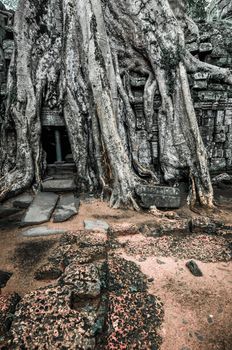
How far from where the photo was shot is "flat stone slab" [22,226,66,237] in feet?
8.25

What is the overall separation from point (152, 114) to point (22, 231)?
292cm

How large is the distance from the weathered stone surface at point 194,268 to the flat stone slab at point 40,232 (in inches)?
54.9

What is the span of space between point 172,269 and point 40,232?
150cm

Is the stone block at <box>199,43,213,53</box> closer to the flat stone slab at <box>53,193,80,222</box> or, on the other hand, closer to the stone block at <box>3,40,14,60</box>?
the stone block at <box>3,40,14,60</box>

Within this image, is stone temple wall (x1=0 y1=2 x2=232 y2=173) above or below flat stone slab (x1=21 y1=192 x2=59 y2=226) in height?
above

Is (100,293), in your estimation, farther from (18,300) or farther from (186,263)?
(186,263)

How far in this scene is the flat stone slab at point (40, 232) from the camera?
2514 mm

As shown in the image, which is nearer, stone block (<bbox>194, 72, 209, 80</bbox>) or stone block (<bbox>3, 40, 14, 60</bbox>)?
stone block (<bbox>194, 72, 209, 80</bbox>)

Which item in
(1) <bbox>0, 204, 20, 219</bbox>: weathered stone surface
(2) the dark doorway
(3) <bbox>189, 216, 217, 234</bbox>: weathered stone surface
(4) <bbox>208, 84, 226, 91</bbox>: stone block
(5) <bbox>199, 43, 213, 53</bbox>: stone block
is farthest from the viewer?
(2) the dark doorway

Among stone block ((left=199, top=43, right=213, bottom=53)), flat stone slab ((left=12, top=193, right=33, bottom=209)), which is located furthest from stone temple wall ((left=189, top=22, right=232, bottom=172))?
flat stone slab ((left=12, top=193, right=33, bottom=209))

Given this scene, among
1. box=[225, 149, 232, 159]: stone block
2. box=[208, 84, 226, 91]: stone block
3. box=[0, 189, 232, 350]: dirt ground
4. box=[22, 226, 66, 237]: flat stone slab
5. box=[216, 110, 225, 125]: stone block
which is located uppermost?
box=[208, 84, 226, 91]: stone block

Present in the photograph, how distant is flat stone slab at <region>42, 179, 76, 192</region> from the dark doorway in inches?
38.4

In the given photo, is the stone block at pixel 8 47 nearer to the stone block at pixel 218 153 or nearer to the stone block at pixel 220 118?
the stone block at pixel 220 118

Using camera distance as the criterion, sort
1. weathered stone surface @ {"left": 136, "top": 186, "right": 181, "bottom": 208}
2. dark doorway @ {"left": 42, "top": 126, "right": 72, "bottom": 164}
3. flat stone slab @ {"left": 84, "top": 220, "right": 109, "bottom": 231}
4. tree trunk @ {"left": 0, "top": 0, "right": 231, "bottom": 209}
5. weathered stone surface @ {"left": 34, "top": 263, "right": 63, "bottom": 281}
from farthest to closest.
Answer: dark doorway @ {"left": 42, "top": 126, "right": 72, "bottom": 164} < tree trunk @ {"left": 0, "top": 0, "right": 231, "bottom": 209} < weathered stone surface @ {"left": 136, "top": 186, "right": 181, "bottom": 208} < flat stone slab @ {"left": 84, "top": 220, "right": 109, "bottom": 231} < weathered stone surface @ {"left": 34, "top": 263, "right": 63, "bottom": 281}
